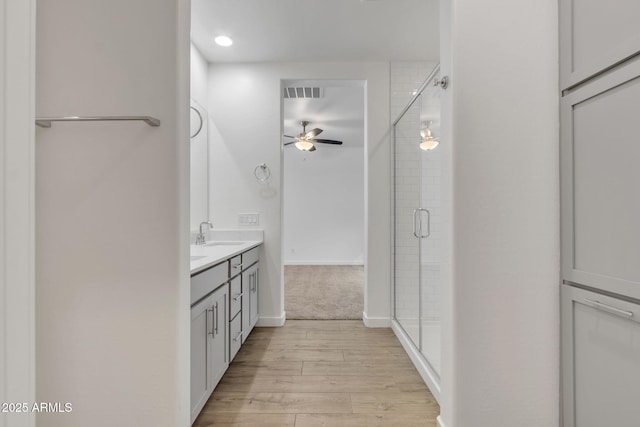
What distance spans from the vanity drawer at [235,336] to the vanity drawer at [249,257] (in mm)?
437

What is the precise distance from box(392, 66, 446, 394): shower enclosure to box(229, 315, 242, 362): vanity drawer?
4.47ft

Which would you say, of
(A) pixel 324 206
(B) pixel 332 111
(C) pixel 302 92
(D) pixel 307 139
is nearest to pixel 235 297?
(C) pixel 302 92

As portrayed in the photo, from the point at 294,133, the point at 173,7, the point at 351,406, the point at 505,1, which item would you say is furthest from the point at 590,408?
the point at 294,133

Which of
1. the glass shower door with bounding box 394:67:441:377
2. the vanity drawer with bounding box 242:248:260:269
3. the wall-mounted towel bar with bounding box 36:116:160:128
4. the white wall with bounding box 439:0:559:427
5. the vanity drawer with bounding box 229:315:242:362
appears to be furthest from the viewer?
the vanity drawer with bounding box 242:248:260:269

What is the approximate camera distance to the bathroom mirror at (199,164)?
2885 mm

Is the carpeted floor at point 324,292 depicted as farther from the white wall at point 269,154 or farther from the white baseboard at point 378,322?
the white wall at point 269,154

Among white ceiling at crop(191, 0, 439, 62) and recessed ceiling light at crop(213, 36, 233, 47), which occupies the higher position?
white ceiling at crop(191, 0, 439, 62)

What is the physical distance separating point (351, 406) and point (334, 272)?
14.3 ft

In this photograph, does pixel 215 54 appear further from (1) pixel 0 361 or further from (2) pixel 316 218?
(2) pixel 316 218

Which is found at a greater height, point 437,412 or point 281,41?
point 281,41

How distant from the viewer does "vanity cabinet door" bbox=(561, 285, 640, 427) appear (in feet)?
3.39

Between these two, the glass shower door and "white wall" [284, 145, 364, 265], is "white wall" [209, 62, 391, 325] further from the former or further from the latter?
"white wall" [284, 145, 364, 265]

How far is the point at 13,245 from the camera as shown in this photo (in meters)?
0.44

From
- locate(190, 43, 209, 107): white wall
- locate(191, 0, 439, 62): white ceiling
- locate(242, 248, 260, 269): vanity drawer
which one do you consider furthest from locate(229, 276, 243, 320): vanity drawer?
locate(191, 0, 439, 62): white ceiling
